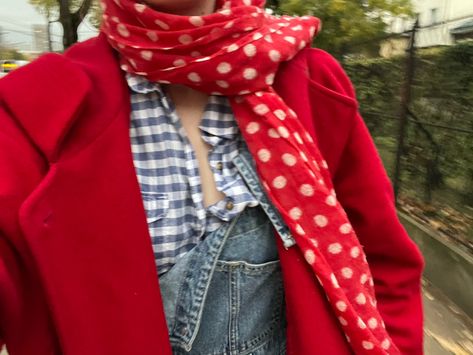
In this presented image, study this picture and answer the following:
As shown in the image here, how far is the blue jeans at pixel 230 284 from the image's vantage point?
1.00 m

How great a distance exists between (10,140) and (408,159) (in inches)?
176

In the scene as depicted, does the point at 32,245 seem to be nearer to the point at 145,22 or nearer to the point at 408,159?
the point at 145,22

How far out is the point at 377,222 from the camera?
1.15 meters

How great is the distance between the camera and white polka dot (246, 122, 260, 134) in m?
1.01

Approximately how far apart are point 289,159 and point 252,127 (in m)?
0.11

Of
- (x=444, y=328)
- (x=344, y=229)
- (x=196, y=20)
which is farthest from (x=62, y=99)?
(x=444, y=328)

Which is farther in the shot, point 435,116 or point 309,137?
point 435,116

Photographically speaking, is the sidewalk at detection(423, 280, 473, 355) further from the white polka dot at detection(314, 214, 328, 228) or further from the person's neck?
the person's neck

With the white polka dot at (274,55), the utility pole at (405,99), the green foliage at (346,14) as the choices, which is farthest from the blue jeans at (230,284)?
the green foliage at (346,14)

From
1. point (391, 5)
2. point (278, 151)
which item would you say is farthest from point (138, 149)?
point (391, 5)

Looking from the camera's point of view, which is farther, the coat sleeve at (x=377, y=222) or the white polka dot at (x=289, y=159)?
the coat sleeve at (x=377, y=222)

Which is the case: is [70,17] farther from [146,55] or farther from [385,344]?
[385,344]

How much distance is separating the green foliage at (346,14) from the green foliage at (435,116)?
86.6 inches

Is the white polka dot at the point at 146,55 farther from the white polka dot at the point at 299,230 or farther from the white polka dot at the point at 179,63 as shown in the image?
the white polka dot at the point at 299,230
